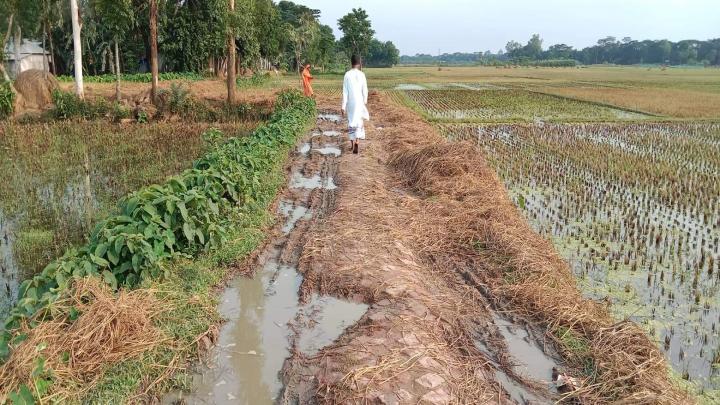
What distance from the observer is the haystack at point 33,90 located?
18.5 metres

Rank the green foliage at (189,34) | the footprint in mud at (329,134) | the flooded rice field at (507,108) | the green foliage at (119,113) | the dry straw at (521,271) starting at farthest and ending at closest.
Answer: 1. the green foliage at (189,34)
2. the flooded rice field at (507,108)
3. the green foliage at (119,113)
4. the footprint in mud at (329,134)
5. the dry straw at (521,271)

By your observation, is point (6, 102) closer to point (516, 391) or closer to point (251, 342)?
point (251, 342)

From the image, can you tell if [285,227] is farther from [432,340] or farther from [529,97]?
[529,97]

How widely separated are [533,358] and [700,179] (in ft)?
27.7

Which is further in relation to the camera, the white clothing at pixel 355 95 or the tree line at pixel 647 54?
the tree line at pixel 647 54

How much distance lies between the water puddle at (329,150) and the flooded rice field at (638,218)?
3494mm

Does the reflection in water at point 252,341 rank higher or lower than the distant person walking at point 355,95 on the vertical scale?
lower

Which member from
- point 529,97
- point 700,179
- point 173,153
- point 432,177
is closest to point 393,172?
point 432,177

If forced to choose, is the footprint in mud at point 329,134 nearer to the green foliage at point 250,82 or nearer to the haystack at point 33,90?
the haystack at point 33,90

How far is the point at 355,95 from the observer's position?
10.5 metres

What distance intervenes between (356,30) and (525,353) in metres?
59.7

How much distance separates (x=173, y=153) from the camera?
469 inches

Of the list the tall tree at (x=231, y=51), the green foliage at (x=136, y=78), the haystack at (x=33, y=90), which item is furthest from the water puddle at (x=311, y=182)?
the green foliage at (x=136, y=78)

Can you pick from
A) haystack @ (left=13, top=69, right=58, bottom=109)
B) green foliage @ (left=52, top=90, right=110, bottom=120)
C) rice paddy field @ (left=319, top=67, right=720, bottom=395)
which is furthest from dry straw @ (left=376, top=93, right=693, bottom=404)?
haystack @ (left=13, top=69, right=58, bottom=109)
